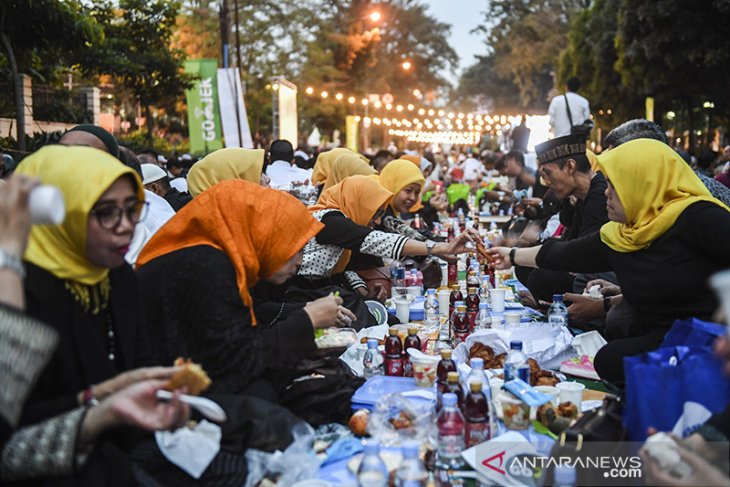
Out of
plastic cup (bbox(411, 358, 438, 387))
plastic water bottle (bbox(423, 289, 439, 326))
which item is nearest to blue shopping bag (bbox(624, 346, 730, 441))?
plastic cup (bbox(411, 358, 438, 387))

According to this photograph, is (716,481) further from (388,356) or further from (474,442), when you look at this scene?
(388,356)

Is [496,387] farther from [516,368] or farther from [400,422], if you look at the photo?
[400,422]

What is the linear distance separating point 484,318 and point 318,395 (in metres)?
1.73

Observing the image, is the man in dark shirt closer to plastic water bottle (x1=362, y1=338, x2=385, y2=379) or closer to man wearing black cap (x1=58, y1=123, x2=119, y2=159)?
man wearing black cap (x1=58, y1=123, x2=119, y2=159)

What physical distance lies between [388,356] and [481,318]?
3.52 ft

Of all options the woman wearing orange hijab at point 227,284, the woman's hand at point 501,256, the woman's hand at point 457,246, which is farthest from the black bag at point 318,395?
the woman's hand at point 457,246

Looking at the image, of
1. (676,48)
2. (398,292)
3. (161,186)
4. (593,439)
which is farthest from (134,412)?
(676,48)

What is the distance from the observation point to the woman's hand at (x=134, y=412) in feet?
6.81

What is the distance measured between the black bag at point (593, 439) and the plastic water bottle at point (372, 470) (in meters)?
0.58

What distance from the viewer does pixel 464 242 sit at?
566cm

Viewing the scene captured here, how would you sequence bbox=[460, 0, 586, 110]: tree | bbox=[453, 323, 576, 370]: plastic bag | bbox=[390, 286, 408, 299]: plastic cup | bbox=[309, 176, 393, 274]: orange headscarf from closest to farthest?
bbox=[453, 323, 576, 370]: plastic bag < bbox=[309, 176, 393, 274]: orange headscarf < bbox=[390, 286, 408, 299]: plastic cup < bbox=[460, 0, 586, 110]: tree

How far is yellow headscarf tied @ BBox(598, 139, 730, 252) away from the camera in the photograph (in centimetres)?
364

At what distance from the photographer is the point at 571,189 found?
5883mm

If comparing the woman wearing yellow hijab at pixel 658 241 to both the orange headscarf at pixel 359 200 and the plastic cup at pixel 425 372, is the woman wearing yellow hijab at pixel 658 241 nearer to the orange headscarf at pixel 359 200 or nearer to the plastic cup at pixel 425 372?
the plastic cup at pixel 425 372
